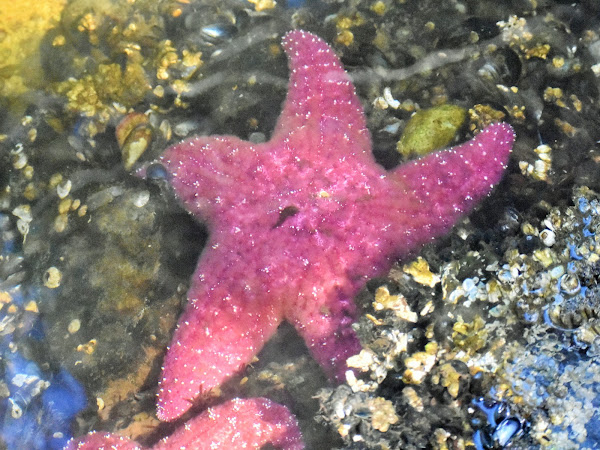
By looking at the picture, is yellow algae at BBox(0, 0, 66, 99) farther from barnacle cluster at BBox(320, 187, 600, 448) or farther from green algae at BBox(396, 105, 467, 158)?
barnacle cluster at BBox(320, 187, 600, 448)

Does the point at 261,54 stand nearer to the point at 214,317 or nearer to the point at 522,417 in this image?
the point at 214,317

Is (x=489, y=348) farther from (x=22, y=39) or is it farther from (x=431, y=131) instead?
(x=22, y=39)

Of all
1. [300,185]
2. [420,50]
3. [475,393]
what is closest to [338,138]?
[300,185]

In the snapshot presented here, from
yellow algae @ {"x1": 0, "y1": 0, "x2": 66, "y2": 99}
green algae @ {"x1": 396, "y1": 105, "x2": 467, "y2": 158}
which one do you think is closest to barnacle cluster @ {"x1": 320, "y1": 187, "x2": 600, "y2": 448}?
green algae @ {"x1": 396, "y1": 105, "x2": 467, "y2": 158}

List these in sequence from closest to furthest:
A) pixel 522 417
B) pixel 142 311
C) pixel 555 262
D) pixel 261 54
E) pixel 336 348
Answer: pixel 522 417, pixel 555 262, pixel 336 348, pixel 142 311, pixel 261 54

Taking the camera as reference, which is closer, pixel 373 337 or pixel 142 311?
pixel 373 337

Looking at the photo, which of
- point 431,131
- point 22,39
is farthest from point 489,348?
point 22,39

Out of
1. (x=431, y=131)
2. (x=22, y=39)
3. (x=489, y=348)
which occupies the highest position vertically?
(x=22, y=39)
